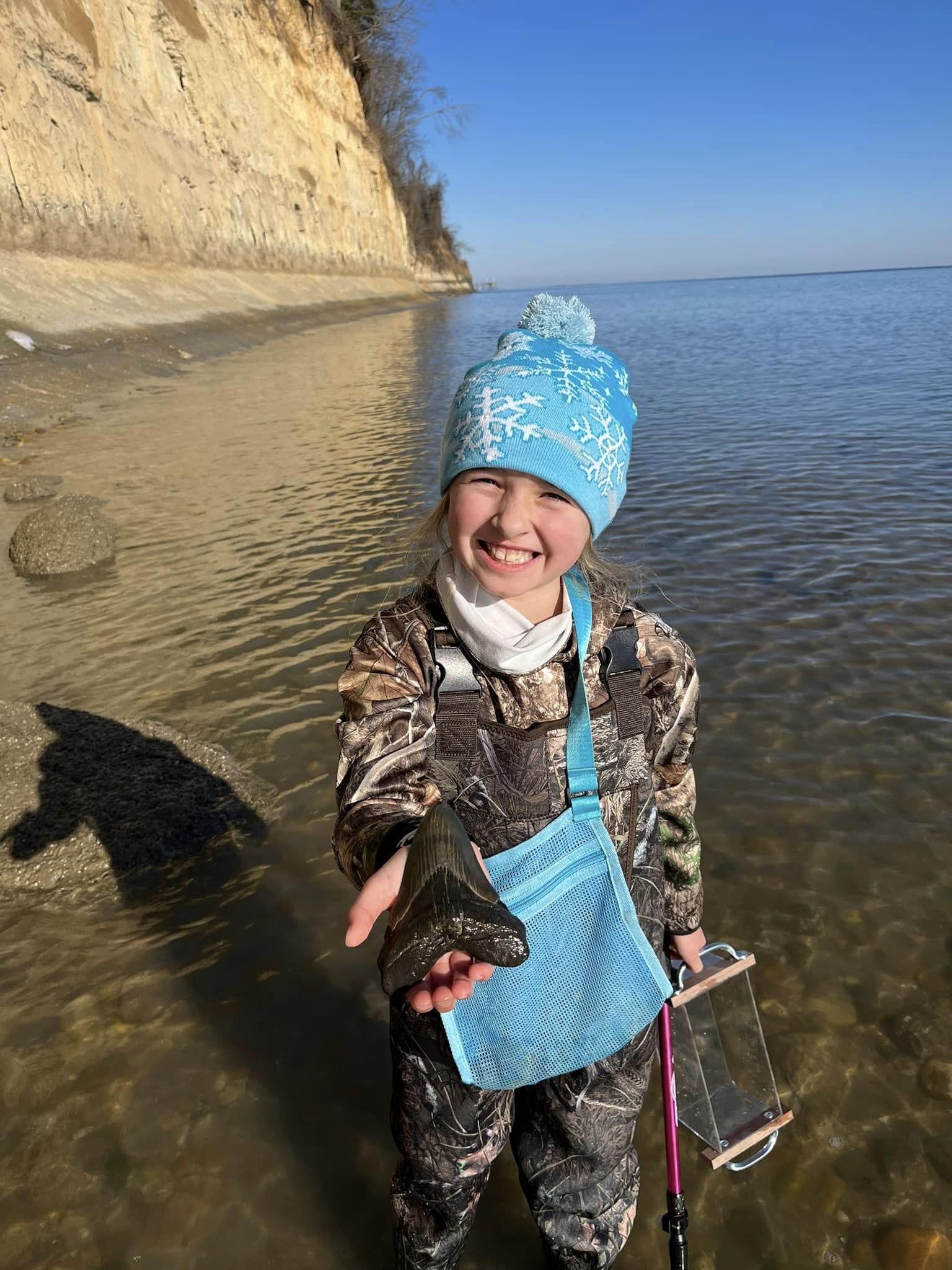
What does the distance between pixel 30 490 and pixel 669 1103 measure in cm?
915

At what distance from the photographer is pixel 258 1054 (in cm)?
289

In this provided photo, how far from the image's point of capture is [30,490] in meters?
9.09

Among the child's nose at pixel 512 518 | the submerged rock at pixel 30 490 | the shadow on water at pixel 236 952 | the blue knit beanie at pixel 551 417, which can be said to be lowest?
the submerged rock at pixel 30 490

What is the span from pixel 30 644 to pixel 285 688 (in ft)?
6.51

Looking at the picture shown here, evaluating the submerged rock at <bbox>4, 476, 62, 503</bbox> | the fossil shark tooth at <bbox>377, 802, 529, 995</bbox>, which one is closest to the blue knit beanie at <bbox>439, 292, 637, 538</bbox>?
the fossil shark tooth at <bbox>377, 802, 529, 995</bbox>

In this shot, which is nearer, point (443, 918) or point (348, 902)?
point (443, 918)

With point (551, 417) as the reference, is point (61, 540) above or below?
below

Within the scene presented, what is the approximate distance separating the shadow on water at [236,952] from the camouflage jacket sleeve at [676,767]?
128 centimetres

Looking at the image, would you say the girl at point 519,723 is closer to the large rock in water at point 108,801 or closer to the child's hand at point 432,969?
the child's hand at point 432,969

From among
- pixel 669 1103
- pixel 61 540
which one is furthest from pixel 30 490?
pixel 669 1103

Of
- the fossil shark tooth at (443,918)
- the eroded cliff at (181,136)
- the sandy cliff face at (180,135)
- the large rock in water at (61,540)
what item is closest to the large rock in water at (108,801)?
the fossil shark tooth at (443,918)

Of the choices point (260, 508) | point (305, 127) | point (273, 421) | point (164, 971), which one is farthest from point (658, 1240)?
point (305, 127)

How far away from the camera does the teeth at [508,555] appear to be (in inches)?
70.7

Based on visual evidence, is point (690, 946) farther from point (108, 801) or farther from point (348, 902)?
point (108, 801)
